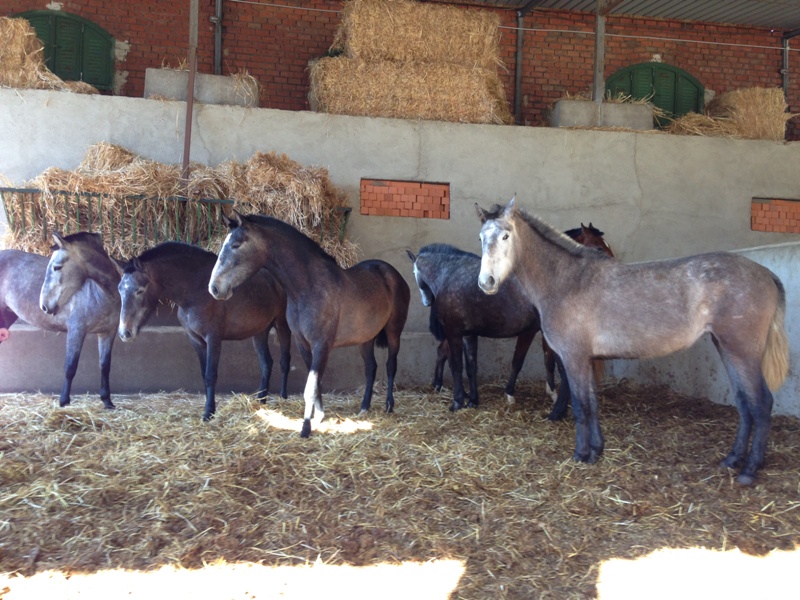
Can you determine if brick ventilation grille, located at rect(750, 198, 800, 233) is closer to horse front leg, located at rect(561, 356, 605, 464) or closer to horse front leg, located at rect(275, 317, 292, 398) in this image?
horse front leg, located at rect(561, 356, 605, 464)

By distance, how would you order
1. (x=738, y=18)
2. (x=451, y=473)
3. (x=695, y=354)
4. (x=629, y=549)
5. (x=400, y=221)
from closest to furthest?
1. (x=629, y=549)
2. (x=451, y=473)
3. (x=695, y=354)
4. (x=400, y=221)
5. (x=738, y=18)

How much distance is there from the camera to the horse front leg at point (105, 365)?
6.01 m

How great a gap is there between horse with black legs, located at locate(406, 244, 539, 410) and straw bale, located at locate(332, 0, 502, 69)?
309cm

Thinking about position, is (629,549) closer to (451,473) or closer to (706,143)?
(451,473)

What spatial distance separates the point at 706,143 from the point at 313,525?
299 inches

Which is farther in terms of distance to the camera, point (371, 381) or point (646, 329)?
point (371, 381)

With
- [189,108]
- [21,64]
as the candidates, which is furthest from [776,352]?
[21,64]

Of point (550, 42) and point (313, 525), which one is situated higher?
point (550, 42)

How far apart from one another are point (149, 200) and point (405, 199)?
119 inches

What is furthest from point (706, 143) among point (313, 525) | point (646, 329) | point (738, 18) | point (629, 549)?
point (313, 525)

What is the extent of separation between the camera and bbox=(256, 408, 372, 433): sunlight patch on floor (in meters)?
5.11

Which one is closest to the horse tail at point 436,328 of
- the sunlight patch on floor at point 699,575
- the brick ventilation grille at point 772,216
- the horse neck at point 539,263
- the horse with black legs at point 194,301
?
the horse with black legs at point 194,301

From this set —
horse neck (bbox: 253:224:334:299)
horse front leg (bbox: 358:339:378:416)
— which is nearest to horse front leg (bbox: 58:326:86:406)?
horse neck (bbox: 253:224:334:299)

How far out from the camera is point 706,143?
27.4 feet
